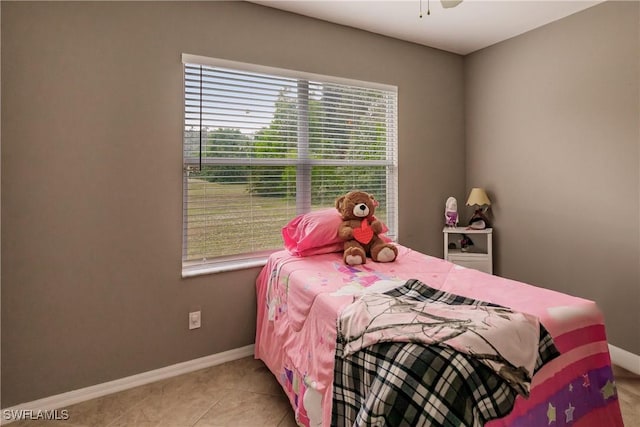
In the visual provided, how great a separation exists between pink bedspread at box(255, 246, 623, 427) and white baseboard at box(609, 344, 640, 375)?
125 centimetres

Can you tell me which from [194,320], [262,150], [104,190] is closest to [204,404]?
[194,320]

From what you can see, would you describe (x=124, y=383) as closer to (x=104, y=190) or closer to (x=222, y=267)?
(x=222, y=267)

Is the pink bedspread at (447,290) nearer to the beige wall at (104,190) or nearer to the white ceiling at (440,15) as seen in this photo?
the beige wall at (104,190)

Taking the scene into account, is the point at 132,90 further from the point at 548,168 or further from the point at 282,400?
the point at 548,168

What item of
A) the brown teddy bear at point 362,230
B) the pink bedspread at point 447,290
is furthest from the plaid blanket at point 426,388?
the brown teddy bear at point 362,230

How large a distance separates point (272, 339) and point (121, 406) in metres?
0.90

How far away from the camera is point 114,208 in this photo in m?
2.06

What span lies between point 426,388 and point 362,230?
1.37 meters

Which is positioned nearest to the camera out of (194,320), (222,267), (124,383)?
(124,383)

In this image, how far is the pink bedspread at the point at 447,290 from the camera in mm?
1327

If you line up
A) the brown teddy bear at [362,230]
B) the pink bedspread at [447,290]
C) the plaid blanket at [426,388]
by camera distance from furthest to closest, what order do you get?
the brown teddy bear at [362,230] < the pink bedspread at [447,290] < the plaid blanket at [426,388]

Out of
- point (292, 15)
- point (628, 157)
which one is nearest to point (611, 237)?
point (628, 157)

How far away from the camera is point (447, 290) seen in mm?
1721

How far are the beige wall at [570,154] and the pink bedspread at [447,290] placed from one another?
4.34 feet
